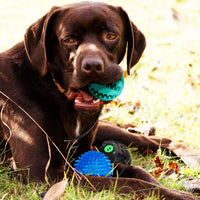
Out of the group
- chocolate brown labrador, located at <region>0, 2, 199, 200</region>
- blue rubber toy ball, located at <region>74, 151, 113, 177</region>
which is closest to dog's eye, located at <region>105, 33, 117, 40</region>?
chocolate brown labrador, located at <region>0, 2, 199, 200</region>

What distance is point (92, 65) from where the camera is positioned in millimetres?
2768

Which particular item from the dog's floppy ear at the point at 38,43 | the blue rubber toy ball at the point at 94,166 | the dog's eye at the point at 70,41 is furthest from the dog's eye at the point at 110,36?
the blue rubber toy ball at the point at 94,166

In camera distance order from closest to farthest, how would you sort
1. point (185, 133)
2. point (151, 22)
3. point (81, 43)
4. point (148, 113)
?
point (81, 43) → point (185, 133) → point (148, 113) → point (151, 22)

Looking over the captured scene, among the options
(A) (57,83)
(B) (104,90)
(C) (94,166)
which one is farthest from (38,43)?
(C) (94,166)

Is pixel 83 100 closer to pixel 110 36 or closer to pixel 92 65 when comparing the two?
pixel 92 65

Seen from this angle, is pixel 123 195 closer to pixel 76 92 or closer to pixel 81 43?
pixel 76 92

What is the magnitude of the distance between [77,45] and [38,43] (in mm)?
309

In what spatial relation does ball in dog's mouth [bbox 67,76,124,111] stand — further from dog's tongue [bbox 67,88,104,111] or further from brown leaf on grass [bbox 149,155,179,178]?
brown leaf on grass [bbox 149,155,179,178]

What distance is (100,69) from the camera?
2824mm

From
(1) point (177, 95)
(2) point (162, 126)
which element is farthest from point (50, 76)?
(1) point (177, 95)

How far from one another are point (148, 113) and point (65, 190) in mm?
2474

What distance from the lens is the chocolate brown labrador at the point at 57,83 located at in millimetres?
2876

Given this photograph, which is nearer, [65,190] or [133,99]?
[65,190]

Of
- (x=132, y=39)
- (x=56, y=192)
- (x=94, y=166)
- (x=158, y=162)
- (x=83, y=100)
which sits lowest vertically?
(x=158, y=162)
